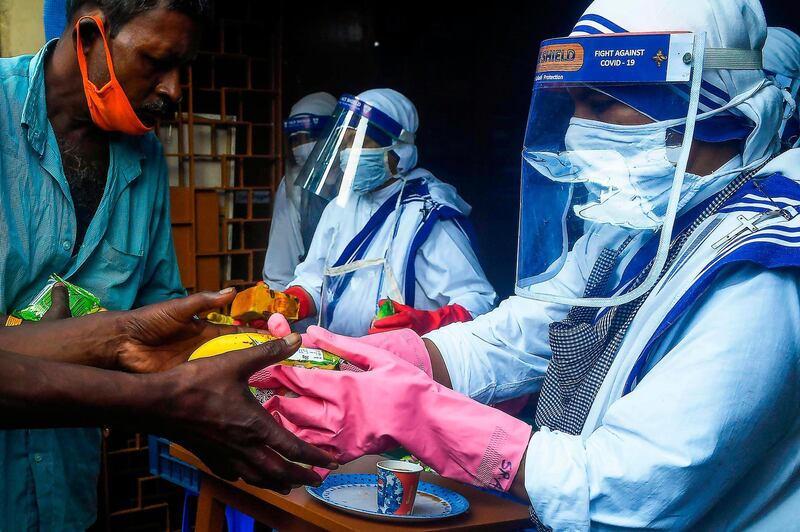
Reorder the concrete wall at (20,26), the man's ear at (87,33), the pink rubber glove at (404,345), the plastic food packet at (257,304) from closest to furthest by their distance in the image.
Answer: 1. the pink rubber glove at (404,345)
2. the man's ear at (87,33)
3. the concrete wall at (20,26)
4. the plastic food packet at (257,304)

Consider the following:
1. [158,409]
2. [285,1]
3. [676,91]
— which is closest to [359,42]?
[285,1]

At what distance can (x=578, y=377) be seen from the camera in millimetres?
1825

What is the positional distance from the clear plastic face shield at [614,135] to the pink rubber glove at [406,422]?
307mm

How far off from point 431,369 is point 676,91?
94 cm

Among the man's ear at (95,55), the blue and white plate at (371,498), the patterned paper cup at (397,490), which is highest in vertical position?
the man's ear at (95,55)

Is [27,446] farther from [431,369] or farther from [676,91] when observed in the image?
[676,91]

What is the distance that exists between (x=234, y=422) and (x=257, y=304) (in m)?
2.09

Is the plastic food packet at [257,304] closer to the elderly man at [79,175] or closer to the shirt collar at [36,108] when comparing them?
the elderly man at [79,175]

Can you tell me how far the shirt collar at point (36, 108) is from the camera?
2305 mm

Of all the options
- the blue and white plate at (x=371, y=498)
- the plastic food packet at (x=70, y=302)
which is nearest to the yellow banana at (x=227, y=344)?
the blue and white plate at (x=371, y=498)

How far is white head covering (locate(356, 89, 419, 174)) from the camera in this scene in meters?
3.92

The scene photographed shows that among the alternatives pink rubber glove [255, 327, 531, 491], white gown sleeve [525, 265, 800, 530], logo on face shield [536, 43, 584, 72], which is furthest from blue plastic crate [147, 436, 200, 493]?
logo on face shield [536, 43, 584, 72]

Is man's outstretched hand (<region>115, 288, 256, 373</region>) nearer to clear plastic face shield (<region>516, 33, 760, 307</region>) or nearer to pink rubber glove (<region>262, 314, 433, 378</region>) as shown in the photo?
pink rubber glove (<region>262, 314, 433, 378</region>)

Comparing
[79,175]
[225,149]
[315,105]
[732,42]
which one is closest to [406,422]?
[732,42]
